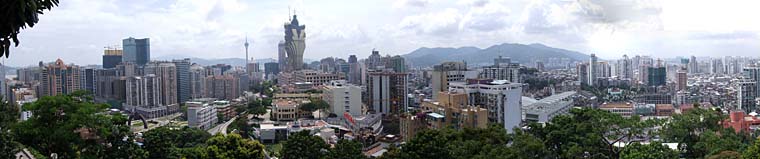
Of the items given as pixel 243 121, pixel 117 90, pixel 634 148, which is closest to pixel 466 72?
pixel 243 121

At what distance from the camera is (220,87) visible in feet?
80.7

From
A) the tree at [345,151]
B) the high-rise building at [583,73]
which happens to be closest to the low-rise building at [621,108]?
the high-rise building at [583,73]

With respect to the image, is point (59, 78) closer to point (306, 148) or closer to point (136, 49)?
point (136, 49)

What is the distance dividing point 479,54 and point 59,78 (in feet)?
70.3

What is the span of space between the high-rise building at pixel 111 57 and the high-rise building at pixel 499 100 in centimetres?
1970

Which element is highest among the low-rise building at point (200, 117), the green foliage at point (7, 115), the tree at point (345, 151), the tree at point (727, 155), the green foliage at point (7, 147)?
the green foliage at point (7, 115)

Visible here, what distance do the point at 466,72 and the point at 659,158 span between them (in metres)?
12.6

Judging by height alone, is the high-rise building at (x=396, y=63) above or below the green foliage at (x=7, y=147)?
above

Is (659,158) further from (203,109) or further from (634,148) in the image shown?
(203,109)

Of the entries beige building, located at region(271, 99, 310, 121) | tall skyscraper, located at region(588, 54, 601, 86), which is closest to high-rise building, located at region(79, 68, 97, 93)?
beige building, located at region(271, 99, 310, 121)

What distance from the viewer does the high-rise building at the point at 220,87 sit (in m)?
24.5

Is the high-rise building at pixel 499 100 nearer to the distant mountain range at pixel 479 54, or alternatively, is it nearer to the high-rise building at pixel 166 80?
the high-rise building at pixel 166 80

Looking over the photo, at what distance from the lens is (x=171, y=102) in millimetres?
21125

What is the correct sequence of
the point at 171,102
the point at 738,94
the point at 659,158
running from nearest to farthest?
the point at 659,158 → the point at 738,94 → the point at 171,102
